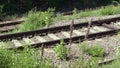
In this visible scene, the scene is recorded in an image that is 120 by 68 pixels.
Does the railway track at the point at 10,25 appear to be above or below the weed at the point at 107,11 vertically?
below

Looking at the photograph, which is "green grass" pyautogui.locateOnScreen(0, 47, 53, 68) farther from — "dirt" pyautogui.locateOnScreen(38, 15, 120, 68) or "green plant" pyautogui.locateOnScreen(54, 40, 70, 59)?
"green plant" pyautogui.locateOnScreen(54, 40, 70, 59)

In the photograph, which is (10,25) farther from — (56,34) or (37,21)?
(56,34)

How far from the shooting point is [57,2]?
15367mm

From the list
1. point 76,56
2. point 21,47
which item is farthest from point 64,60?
point 21,47

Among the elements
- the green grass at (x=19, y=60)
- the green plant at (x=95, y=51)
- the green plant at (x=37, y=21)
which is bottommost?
the green plant at (x=37, y=21)

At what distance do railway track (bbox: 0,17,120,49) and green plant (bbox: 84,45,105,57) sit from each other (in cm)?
107

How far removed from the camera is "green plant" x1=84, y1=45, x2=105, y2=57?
8.60 m

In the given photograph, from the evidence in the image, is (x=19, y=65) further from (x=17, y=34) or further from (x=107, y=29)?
(x=107, y=29)

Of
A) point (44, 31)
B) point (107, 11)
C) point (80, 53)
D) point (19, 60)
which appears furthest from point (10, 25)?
point (19, 60)

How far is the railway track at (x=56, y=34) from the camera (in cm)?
980

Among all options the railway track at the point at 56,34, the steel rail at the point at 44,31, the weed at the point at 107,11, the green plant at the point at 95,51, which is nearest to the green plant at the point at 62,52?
the green plant at the point at 95,51

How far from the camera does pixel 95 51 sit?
28.4 feet

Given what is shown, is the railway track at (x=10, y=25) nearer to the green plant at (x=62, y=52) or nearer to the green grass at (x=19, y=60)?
the green plant at (x=62, y=52)

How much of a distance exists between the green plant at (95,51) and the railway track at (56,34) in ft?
3.51
